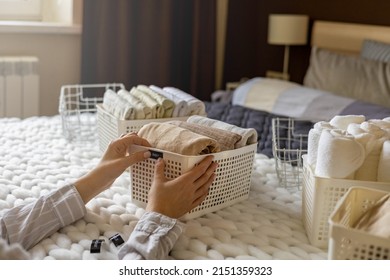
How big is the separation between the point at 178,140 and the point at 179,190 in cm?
15

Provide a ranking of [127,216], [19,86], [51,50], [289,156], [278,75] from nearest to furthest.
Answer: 1. [127,216]
2. [289,156]
3. [19,86]
4. [51,50]
5. [278,75]

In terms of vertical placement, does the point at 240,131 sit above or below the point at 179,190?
above

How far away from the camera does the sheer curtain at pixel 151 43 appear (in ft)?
11.5


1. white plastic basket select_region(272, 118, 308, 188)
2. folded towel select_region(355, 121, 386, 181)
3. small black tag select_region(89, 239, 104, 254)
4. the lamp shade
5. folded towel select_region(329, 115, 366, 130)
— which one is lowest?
small black tag select_region(89, 239, 104, 254)

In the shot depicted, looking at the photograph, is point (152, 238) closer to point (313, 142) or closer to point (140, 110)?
point (313, 142)

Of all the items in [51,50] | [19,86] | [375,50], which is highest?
[375,50]

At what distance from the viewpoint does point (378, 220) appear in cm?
122

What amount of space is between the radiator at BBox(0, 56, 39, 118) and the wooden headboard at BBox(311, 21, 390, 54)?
171 centimetres

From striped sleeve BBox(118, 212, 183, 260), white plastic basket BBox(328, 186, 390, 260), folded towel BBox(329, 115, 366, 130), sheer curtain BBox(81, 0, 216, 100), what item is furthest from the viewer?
sheer curtain BBox(81, 0, 216, 100)

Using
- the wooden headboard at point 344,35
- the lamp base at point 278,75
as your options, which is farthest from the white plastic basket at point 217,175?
the lamp base at point 278,75

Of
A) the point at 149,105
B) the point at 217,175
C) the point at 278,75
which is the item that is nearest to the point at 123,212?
the point at 217,175

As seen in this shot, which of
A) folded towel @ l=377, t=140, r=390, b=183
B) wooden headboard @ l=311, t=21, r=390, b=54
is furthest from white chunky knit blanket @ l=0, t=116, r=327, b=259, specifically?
wooden headboard @ l=311, t=21, r=390, b=54

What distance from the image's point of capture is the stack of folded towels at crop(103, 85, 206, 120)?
1.93 m

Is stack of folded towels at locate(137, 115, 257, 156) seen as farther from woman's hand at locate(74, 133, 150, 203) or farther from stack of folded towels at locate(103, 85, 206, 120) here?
stack of folded towels at locate(103, 85, 206, 120)
